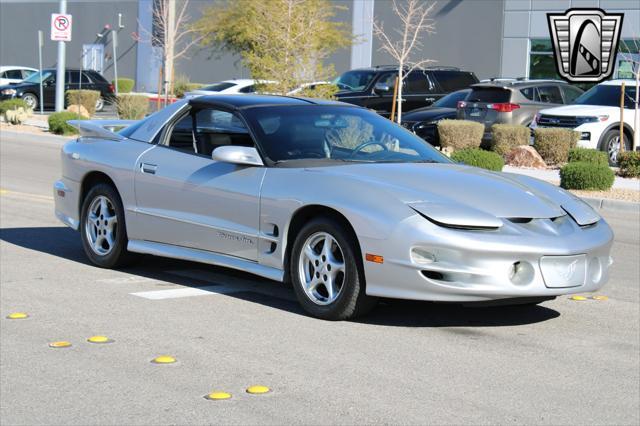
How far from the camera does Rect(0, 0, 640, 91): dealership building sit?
40562mm

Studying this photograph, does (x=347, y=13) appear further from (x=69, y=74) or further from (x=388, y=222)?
(x=388, y=222)

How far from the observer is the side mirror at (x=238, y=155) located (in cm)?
788

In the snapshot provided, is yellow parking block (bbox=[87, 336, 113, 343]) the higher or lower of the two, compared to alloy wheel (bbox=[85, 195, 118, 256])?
lower

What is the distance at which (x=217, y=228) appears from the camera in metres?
8.14

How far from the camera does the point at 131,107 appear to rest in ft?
92.0

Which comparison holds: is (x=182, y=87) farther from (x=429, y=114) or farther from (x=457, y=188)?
(x=457, y=188)

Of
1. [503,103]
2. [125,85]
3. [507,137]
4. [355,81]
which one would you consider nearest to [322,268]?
[507,137]

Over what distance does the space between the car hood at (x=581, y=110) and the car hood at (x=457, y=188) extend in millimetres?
15646

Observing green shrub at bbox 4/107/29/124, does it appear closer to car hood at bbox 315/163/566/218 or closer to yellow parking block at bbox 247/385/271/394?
car hood at bbox 315/163/566/218

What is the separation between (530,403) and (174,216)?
3678 millimetres

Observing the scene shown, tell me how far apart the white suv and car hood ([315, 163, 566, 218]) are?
15.5 meters

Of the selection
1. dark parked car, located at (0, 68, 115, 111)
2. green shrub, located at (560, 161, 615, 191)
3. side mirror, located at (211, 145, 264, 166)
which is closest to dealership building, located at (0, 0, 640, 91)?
dark parked car, located at (0, 68, 115, 111)

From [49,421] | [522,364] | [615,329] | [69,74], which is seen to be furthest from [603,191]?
[69,74]

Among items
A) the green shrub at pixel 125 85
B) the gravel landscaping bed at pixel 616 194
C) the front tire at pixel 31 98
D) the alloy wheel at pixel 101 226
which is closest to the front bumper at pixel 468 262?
the alloy wheel at pixel 101 226
